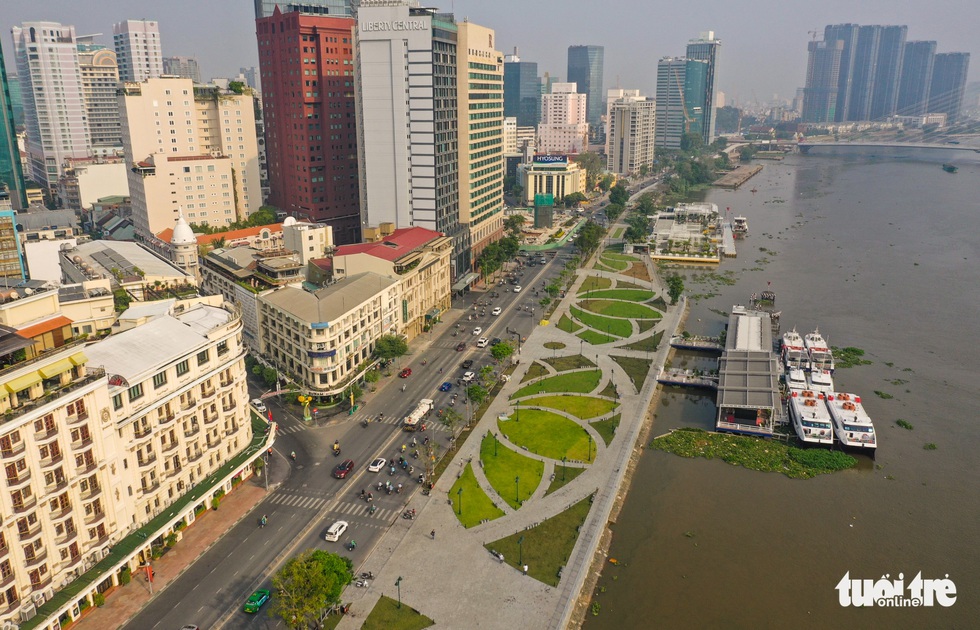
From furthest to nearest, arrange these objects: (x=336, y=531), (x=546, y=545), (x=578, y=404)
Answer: (x=578, y=404), (x=336, y=531), (x=546, y=545)

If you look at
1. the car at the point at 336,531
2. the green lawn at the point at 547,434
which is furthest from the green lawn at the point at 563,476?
the car at the point at 336,531

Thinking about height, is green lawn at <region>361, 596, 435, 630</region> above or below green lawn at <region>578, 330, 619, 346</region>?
below

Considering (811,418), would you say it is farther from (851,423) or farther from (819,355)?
(819,355)

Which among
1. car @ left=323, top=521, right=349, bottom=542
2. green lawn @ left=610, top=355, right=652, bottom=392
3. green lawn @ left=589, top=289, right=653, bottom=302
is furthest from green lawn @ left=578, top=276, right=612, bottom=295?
car @ left=323, top=521, right=349, bottom=542

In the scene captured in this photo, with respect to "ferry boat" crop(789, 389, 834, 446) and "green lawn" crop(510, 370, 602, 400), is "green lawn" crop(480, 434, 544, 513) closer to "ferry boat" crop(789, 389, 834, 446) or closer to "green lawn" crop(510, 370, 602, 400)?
"green lawn" crop(510, 370, 602, 400)

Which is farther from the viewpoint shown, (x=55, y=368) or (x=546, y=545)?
(x=546, y=545)

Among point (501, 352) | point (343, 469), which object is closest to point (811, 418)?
point (501, 352)
